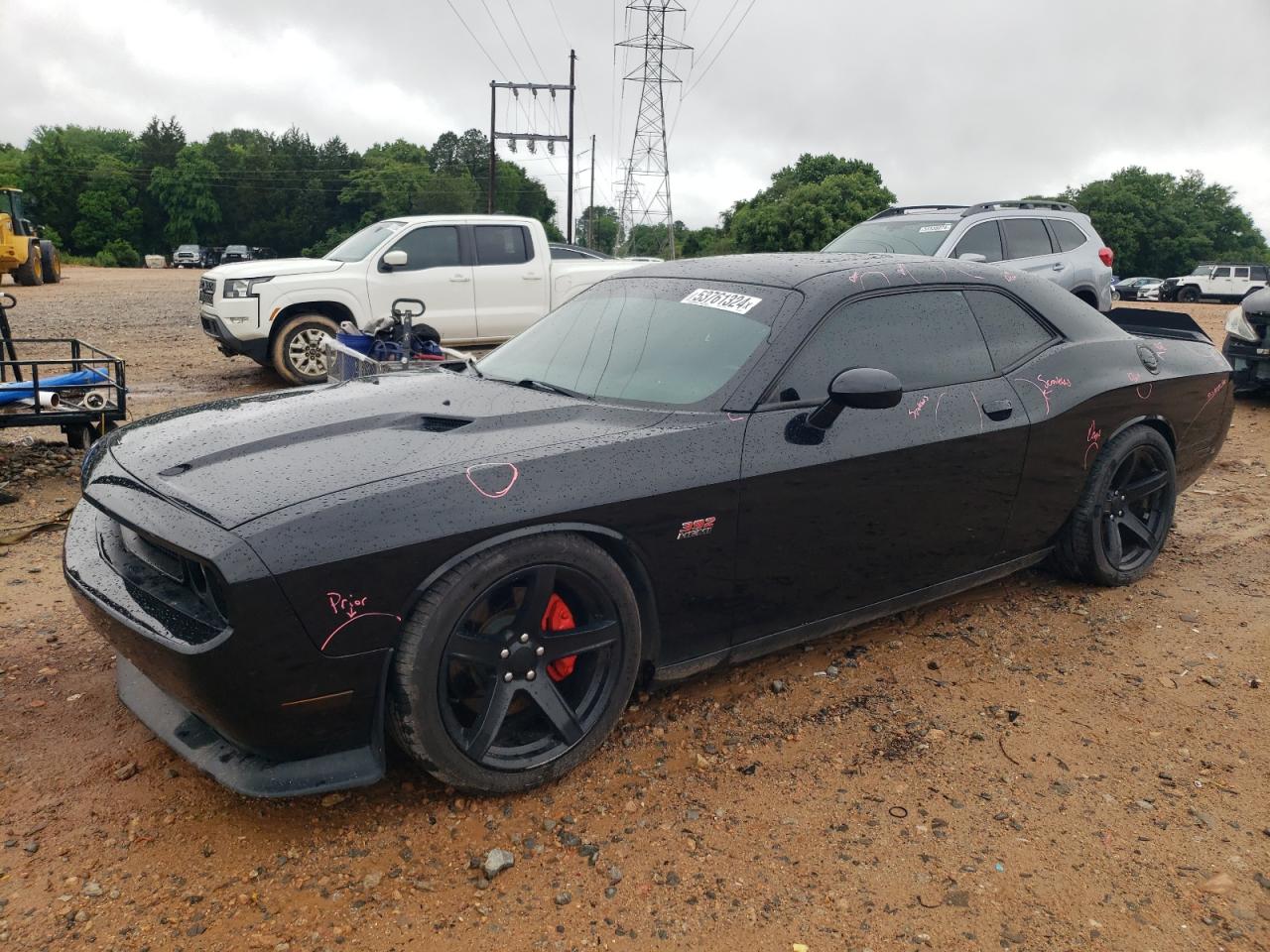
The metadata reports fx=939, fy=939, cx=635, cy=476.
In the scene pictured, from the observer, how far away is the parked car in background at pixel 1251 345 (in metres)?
8.98

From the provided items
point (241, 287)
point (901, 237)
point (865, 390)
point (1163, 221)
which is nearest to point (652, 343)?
point (865, 390)

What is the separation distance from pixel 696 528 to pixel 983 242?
7475 millimetres

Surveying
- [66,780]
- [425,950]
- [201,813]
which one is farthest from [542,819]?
[66,780]

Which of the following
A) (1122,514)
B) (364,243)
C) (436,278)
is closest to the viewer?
(1122,514)

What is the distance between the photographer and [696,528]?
2.83m

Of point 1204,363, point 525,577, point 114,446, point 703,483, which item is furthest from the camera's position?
point 1204,363

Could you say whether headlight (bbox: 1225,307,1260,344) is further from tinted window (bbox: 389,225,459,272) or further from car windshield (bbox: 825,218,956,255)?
tinted window (bbox: 389,225,459,272)

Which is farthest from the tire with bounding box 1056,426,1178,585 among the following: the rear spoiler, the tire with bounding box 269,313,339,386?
the tire with bounding box 269,313,339,386

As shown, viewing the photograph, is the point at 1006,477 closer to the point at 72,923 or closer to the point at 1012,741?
the point at 1012,741

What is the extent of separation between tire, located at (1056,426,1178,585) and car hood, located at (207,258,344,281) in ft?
25.9

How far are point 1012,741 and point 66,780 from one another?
2890mm

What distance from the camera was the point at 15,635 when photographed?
3645mm

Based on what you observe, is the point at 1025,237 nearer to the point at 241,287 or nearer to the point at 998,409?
the point at 998,409

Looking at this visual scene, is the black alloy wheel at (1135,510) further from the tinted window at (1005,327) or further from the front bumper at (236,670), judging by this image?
the front bumper at (236,670)
